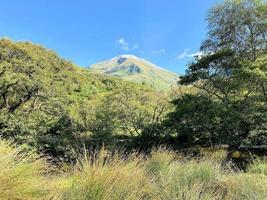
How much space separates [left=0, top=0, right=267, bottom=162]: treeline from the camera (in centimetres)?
1628

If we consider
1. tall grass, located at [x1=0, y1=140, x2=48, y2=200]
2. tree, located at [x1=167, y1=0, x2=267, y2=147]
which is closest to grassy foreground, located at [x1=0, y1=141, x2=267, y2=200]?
tall grass, located at [x1=0, y1=140, x2=48, y2=200]

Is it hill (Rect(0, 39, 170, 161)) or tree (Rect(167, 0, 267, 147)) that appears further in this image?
hill (Rect(0, 39, 170, 161))

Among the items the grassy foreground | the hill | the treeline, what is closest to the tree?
the treeline

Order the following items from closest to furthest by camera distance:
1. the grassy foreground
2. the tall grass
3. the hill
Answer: the tall grass → the grassy foreground → the hill

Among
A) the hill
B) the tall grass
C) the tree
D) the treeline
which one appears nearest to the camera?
the tall grass

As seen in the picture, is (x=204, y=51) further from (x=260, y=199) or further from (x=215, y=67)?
(x=260, y=199)

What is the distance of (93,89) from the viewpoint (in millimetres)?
29891

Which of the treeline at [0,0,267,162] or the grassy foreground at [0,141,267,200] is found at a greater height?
the treeline at [0,0,267,162]

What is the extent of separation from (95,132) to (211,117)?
242 inches

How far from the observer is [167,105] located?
2122 centimetres

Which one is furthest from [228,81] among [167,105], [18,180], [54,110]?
[18,180]

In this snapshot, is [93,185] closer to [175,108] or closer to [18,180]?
[18,180]

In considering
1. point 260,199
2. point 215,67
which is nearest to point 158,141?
point 215,67

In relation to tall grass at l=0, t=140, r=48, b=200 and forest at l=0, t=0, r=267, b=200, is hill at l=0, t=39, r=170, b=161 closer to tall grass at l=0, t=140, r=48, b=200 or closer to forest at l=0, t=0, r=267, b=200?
forest at l=0, t=0, r=267, b=200
